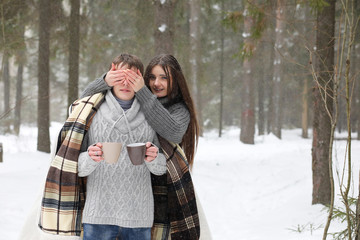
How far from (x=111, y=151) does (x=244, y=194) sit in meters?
6.01

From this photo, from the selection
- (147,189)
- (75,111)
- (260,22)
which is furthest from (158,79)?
(260,22)

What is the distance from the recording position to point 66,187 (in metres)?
2.44

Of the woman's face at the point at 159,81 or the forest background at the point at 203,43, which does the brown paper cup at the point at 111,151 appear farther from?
the forest background at the point at 203,43

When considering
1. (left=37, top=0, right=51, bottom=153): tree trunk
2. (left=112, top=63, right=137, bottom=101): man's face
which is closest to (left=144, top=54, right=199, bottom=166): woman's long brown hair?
(left=112, top=63, right=137, bottom=101): man's face

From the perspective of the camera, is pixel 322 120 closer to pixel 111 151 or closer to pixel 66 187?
pixel 111 151

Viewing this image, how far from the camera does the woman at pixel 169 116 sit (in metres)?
2.53

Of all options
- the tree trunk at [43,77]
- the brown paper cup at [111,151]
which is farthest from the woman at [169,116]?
the tree trunk at [43,77]

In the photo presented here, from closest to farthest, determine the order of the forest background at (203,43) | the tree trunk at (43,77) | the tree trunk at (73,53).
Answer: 1. the forest background at (203,43)
2. the tree trunk at (73,53)
3. the tree trunk at (43,77)

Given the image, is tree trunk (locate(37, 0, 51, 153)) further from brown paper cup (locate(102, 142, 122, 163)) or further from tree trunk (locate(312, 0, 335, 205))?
brown paper cup (locate(102, 142, 122, 163))

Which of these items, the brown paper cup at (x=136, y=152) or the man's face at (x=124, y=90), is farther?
the man's face at (x=124, y=90)

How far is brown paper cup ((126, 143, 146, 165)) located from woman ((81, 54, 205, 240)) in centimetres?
24

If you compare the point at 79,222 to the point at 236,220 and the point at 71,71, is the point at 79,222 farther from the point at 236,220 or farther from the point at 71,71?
the point at 71,71

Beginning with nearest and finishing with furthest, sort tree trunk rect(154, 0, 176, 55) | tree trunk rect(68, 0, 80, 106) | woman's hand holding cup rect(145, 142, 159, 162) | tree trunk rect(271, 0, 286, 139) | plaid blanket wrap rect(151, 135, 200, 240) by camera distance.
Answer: woman's hand holding cup rect(145, 142, 159, 162) < plaid blanket wrap rect(151, 135, 200, 240) < tree trunk rect(154, 0, 176, 55) < tree trunk rect(68, 0, 80, 106) < tree trunk rect(271, 0, 286, 139)

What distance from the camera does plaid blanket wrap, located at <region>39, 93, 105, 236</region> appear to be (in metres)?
2.42
